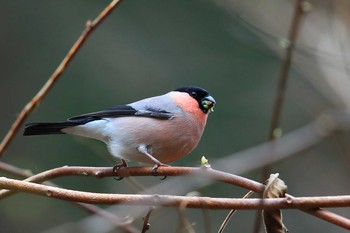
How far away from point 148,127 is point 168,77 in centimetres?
305

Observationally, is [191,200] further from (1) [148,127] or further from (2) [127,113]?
(2) [127,113]

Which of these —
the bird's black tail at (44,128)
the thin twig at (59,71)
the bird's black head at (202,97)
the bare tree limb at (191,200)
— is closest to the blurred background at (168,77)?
the bird's black head at (202,97)

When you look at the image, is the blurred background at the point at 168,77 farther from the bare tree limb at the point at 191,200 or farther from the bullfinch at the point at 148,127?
the bare tree limb at the point at 191,200

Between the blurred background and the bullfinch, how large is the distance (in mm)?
1467

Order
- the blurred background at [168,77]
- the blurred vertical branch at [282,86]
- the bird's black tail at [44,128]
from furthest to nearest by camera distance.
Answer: the blurred background at [168,77]
the bird's black tail at [44,128]
the blurred vertical branch at [282,86]

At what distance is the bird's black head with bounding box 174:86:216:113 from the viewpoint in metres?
2.41

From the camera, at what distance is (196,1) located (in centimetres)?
580

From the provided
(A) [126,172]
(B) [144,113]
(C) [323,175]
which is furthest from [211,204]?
(C) [323,175]

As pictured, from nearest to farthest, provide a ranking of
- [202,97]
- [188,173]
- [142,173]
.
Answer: [188,173], [142,173], [202,97]

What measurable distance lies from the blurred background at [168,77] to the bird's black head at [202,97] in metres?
1.35

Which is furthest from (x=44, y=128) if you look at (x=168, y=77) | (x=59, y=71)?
(x=168, y=77)

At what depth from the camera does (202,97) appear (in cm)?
246

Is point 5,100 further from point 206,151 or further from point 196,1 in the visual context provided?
point 196,1

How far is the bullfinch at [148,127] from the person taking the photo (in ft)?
7.14
